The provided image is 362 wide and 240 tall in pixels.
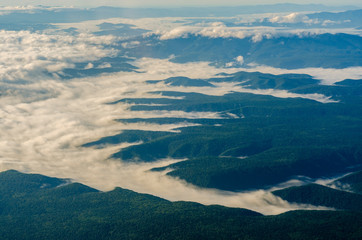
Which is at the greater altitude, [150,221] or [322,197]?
[150,221]

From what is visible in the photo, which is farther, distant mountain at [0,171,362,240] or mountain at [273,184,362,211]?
mountain at [273,184,362,211]

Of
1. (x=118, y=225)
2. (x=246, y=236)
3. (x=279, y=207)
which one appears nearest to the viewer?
(x=246, y=236)

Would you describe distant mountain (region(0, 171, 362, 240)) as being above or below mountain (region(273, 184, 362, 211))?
above

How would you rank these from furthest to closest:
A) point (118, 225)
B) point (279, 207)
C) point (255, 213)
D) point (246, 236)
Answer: point (279, 207)
point (255, 213)
point (118, 225)
point (246, 236)

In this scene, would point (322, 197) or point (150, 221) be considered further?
point (322, 197)

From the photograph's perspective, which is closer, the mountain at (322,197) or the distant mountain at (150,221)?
the distant mountain at (150,221)

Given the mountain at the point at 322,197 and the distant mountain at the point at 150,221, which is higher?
the distant mountain at the point at 150,221

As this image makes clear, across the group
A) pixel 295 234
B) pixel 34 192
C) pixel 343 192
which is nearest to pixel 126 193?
pixel 34 192

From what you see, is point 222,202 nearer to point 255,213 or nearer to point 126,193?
point 255,213
